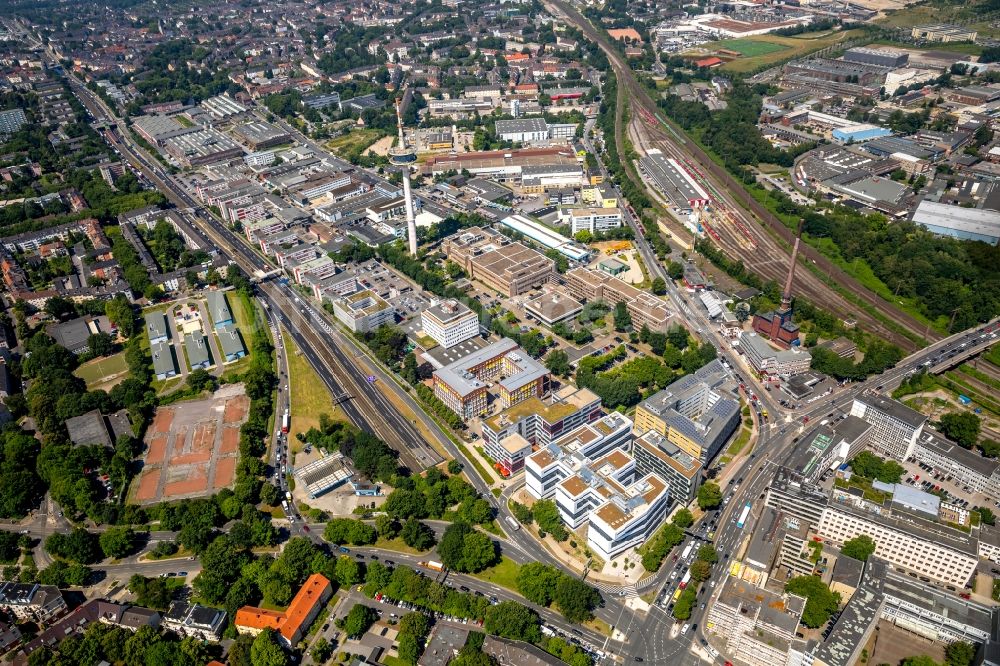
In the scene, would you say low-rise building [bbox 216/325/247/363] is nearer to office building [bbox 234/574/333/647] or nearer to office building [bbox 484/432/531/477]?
office building [bbox 484/432/531/477]

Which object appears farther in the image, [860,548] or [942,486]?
[942,486]

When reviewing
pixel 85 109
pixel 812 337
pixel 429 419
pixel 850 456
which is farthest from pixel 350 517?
pixel 85 109

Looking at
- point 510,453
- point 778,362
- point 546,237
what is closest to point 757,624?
point 510,453

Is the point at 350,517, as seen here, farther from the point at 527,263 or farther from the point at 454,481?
the point at 527,263

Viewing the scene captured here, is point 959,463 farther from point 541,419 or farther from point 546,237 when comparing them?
point 546,237

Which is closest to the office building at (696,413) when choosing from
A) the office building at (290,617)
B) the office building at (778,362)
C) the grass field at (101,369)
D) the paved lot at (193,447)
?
the office building at (778,362)

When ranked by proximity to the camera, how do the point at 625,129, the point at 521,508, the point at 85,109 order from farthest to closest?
1. the point at 85,109
2. the point at 625,129
3. the point at 521,508

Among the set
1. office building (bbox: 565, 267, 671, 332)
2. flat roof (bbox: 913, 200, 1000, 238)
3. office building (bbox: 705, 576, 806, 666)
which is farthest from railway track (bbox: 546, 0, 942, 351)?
office building (bbox: 705, 576, 806, 666)

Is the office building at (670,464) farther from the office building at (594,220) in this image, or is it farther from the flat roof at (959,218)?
the flat roof at (959,218)
